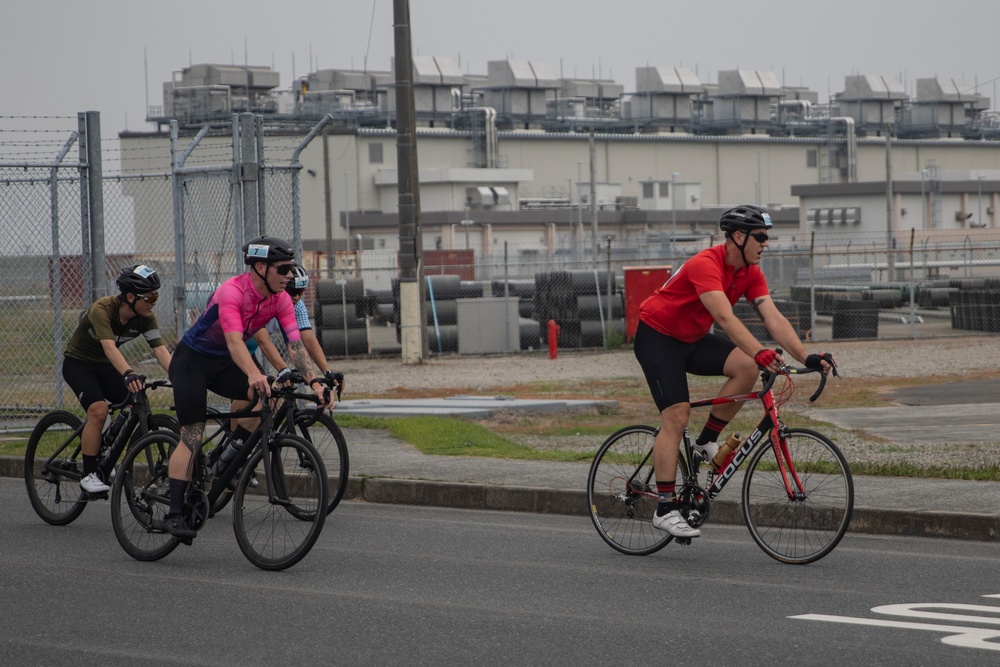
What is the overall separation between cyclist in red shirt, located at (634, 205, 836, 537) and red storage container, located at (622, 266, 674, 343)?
21.7 meters

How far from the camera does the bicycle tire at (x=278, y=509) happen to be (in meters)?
7.71

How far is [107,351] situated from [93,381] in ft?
2.00

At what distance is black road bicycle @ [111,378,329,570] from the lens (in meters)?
7.70

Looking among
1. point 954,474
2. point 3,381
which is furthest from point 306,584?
point 3,381

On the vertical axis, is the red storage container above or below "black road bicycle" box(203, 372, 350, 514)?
above

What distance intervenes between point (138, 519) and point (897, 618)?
179 inches

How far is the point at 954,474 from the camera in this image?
10.2 metres

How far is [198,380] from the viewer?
8.22m

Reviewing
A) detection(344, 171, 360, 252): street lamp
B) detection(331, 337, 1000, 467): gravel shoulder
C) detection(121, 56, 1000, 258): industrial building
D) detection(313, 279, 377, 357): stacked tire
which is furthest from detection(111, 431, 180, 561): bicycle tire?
detection(344, 171, 360, 252): street lamp

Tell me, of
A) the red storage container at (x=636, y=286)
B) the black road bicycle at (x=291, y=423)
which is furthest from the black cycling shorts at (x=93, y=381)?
the red storage container at (x=636, y=286)

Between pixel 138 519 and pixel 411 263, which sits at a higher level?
pixel 411 263

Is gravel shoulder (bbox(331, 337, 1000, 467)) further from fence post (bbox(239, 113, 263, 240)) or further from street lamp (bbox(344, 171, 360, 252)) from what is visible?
street lamp (bbox(344, 171, 360, 252))

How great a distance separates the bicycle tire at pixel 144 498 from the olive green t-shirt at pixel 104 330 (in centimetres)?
98

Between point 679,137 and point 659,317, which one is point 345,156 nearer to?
point 679,137
